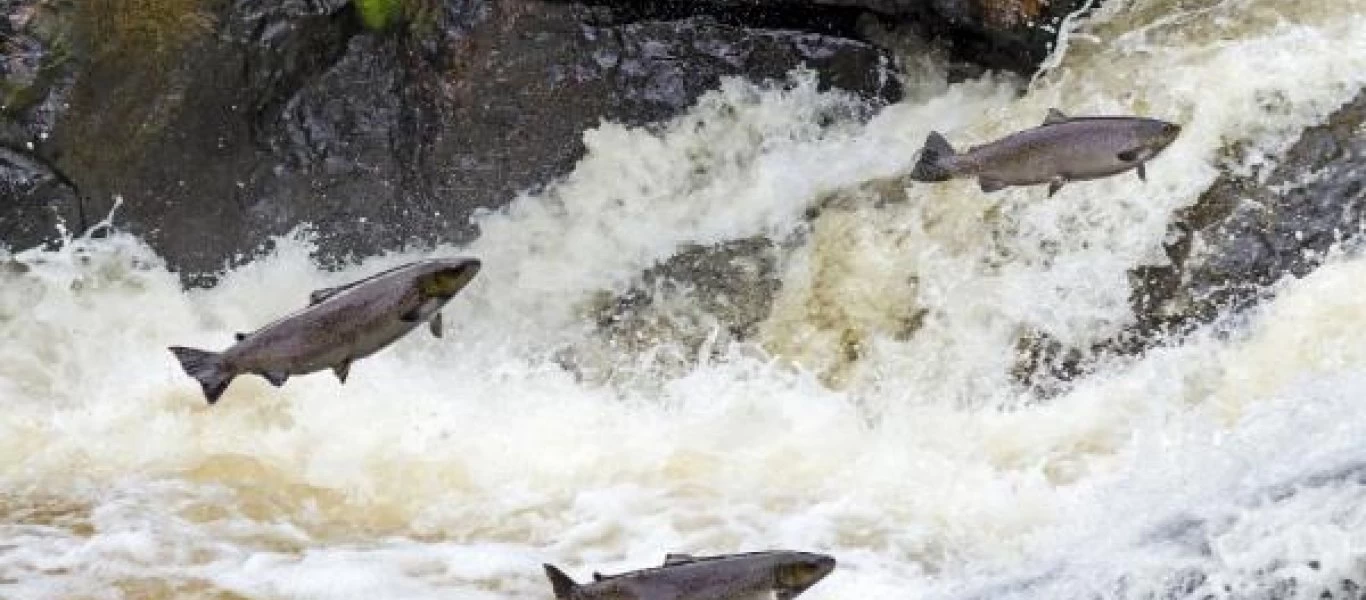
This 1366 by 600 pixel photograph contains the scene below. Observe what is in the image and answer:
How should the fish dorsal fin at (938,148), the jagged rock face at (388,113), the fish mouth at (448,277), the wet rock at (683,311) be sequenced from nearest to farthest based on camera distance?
the fish mouth at (448,277) < the fish dorsal fin at (938,148) < the wet rock at (683,311) < the jagged rock face at (388,113)

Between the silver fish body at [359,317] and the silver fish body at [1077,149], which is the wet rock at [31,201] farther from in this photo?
the silver fish body at [1077,149]

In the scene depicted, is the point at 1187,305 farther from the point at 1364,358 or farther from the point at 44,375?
the point at 44,375

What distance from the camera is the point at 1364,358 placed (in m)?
5.87

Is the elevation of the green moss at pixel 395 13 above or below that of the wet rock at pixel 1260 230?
above

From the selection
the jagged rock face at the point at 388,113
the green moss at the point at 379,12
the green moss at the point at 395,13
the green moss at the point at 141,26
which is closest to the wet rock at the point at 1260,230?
the jagged rock face at the point at 388,113

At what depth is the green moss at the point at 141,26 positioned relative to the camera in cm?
754

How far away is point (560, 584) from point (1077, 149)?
83.4 inches

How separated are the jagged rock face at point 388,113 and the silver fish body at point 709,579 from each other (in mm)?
4173

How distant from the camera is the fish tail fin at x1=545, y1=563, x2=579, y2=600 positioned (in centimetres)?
361

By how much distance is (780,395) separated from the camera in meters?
6.86

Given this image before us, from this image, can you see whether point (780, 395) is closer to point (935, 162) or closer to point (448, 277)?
point (935, 162)

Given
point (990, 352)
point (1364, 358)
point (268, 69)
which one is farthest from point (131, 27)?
point (1364, 358)

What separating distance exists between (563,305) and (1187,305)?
2.42 m

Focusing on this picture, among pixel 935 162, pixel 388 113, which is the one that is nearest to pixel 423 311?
pixel 935 162
